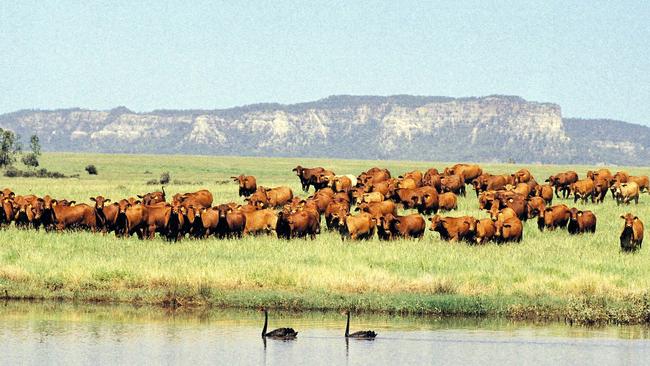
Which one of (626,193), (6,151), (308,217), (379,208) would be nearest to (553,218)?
(379,208)

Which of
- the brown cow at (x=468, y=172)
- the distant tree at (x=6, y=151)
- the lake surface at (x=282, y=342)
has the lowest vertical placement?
the lake surface at (x=282, y=342)

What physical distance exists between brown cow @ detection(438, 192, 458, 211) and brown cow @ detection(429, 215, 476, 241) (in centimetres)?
717

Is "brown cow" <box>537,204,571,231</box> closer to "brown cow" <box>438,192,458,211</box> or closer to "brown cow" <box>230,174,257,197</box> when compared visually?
"brown cow" <box>438,192,458,211</box>

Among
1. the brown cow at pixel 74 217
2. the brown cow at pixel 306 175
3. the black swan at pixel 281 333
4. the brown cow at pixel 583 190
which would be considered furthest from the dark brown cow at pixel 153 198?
the black swan at pixel 281 333

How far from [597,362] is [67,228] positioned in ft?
62.3

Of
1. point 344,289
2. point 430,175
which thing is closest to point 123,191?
point 430,175

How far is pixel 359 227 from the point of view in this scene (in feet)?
114

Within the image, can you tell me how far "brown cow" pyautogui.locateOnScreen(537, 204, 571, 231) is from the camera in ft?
123

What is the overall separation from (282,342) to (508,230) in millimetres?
13733

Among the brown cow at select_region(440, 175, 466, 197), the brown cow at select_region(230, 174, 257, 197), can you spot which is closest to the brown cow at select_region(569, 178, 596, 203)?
the brown cow at select_region(440, 175, 466, 197)

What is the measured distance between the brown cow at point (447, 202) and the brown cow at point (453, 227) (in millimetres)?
7171

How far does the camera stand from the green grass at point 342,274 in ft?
87.1

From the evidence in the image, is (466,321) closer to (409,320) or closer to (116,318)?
(409,320)

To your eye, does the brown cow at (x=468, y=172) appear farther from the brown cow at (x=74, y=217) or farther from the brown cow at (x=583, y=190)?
the brown cow at (x=74, y=217)
